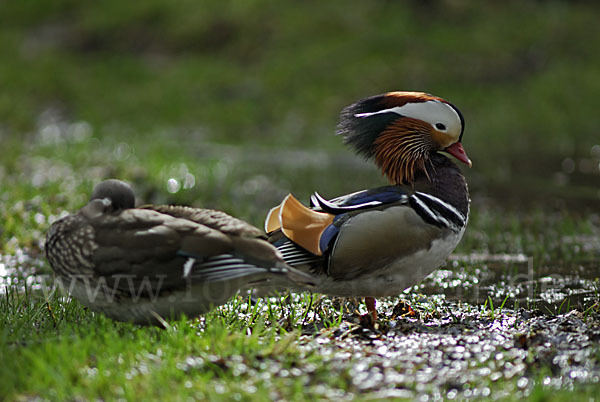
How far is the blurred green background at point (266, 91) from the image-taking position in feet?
30.1

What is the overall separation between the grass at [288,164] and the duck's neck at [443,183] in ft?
2.22

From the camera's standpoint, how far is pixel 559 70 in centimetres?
1441

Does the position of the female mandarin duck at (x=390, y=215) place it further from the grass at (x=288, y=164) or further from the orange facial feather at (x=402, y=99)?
the grass at (x=288, y=164)

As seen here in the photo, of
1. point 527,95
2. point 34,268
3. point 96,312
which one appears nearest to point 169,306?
point 96,312

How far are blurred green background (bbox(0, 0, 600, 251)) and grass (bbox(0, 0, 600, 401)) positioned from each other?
0.17ft

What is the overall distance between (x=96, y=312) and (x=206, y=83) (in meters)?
12.4

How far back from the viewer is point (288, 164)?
1120 cm

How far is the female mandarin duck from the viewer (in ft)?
12.9

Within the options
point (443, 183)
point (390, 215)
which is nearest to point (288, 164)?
point (443, 183)

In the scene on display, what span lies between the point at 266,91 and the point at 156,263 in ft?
38.9

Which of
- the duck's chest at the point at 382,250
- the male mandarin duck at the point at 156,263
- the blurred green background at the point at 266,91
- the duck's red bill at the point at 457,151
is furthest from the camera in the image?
the blurred green background at the point at 266,91

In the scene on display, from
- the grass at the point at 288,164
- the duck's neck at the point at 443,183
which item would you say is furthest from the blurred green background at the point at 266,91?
the duck's neck at the point at 443,183

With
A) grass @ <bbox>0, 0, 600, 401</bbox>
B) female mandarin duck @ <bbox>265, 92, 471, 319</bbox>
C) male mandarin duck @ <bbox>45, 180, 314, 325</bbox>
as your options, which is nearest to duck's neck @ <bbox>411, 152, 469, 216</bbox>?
female mandarin duck @ <bbox>265, 92, 471, 319</bbox>

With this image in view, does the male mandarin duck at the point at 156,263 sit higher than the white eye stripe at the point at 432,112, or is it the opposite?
the white eye stripe at the point at 432,112
